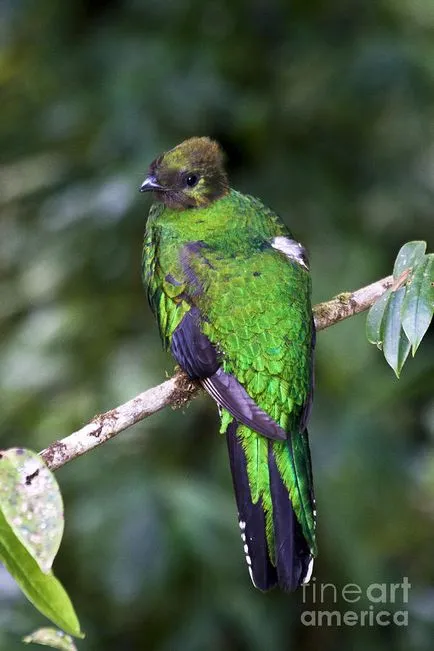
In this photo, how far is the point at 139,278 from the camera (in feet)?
13.8

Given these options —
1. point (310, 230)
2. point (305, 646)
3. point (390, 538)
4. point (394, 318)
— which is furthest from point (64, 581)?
point (394, 318)

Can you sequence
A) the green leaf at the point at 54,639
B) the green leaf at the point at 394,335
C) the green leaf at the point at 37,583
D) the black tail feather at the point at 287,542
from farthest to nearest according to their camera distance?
1. the black tail feather at the point at 287,542
2. the green leaf at the point at 394,335
3. the green leaf at the point at 54,639
4. the green leaf at the point at 37,583

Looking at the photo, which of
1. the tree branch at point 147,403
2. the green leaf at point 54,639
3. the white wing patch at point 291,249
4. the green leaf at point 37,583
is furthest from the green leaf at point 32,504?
the white wing patch at point 291,249

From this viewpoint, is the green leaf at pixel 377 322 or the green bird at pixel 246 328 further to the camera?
the green bird at pixel 246 328

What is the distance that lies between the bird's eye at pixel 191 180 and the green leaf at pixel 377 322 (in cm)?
137

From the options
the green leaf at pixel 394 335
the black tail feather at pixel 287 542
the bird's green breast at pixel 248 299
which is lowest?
the black tail feather at pixel 287 542

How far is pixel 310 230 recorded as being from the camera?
4.25 metres

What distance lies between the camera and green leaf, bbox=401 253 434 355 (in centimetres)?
226

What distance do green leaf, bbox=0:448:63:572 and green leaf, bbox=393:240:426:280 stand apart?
1.15 meters

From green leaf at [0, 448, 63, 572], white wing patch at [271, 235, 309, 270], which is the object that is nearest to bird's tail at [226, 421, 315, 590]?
white wing patch at [271, 235, 309, 270]

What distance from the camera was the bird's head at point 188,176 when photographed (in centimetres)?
364

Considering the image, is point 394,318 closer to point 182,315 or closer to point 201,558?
point 182,315

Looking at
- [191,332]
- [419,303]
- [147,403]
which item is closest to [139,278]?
[191,332]

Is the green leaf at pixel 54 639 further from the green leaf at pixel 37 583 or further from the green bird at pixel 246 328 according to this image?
the green bird at pixel 246 328
